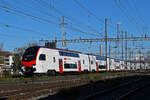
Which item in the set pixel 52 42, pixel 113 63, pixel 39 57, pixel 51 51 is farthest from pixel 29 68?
pixel 113 63

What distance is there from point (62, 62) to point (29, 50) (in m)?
5.34

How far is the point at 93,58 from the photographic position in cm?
4247

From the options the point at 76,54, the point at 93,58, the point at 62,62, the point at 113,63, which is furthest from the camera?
the point at 113,63

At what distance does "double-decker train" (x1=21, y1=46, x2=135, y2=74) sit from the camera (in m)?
26.8

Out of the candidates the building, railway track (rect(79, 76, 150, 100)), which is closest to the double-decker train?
railway track (rect(79, 76, 150, 100))

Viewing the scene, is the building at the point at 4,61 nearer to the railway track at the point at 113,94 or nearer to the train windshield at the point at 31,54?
the train windshield at the point at 31,54

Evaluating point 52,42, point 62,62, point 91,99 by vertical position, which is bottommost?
point 91,99

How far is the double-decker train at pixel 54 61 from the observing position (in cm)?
2678

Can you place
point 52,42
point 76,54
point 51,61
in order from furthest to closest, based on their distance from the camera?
point 52,42 < point 76,54 < point 51,61

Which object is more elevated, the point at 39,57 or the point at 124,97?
the point at 39,57

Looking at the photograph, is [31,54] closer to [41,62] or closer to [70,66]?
[41,62]

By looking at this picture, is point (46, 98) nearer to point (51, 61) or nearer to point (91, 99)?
point (91, 99)

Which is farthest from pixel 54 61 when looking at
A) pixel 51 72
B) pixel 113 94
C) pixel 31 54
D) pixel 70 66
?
pixel 113 94

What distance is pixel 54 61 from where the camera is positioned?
2966 cm
